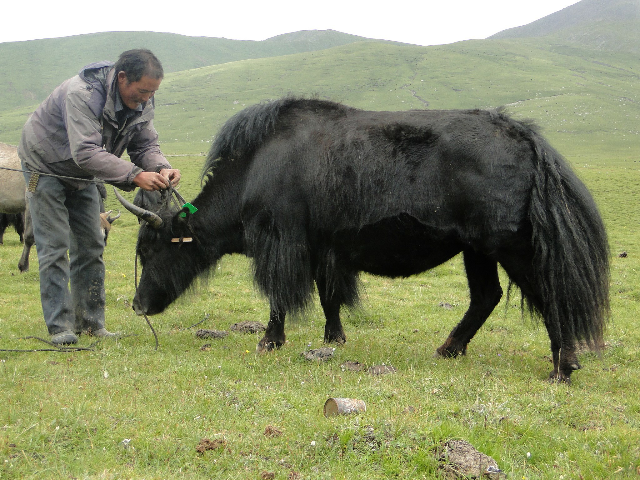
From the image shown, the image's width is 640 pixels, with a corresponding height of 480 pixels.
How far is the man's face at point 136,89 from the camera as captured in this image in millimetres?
5656

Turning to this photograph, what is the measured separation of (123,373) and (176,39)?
163 m

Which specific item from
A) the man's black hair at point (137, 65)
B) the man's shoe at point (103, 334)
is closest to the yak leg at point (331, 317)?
the man's shoe at point (103, 334)

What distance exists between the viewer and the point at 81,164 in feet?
18.3

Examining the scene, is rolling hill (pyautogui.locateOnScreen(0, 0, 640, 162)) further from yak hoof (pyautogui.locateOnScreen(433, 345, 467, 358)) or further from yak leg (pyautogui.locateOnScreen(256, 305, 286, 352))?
yak leg (pyautogui.locateOnScreen(256, 305, 286, 352))

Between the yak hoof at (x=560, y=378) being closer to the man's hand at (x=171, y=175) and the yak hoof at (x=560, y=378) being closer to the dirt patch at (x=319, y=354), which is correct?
the dirt patch at (x=319, y=354)

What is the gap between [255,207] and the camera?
580cm

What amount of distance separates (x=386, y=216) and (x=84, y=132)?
2.89 meters

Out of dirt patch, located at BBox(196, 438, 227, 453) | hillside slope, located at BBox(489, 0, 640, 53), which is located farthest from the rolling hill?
dirt patch, located at BBox(196, 438, 227, 453)

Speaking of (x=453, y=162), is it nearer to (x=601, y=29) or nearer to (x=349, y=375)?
(x=349, y=375)

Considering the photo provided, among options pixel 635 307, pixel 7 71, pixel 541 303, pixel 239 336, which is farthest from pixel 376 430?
pixel 7 71

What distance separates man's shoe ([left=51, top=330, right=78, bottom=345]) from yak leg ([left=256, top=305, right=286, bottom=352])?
5.99ft

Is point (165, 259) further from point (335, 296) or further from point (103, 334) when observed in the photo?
point (335, 296)

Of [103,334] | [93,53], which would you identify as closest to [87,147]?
[103,334]

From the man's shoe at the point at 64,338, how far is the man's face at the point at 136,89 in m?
2.34
